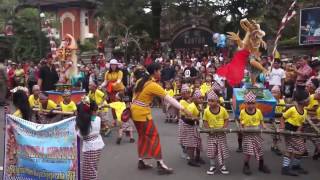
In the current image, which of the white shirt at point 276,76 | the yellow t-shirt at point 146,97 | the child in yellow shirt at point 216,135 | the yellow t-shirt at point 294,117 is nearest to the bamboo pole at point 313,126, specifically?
the yellow t-shirt at point 294,117

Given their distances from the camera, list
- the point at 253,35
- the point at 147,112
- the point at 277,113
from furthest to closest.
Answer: the point at 253,35, the point at 277,113, the point at 147,112

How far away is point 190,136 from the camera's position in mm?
8625

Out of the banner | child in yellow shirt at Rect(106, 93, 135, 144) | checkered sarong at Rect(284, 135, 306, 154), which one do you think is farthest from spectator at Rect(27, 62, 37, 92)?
checkered sarong at Rect(284, 135, 306, 154)

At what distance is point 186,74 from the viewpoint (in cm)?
1641

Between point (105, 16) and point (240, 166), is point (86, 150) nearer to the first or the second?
point (240, 166)

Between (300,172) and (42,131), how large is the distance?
425 cm

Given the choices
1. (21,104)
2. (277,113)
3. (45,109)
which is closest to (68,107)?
(45,109)

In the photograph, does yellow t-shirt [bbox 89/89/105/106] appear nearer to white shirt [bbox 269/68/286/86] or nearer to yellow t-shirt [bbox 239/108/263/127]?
Answer: yellow t-shirt [bbox 239/108/263/127]

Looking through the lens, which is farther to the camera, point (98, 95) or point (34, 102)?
point (98, 95)

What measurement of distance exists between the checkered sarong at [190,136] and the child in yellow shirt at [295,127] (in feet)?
4.80

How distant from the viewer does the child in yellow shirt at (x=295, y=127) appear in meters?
7.79

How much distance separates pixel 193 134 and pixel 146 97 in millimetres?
1171

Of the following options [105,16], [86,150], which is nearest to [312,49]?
[105,16]

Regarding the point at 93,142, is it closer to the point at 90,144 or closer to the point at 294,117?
the point at 90,144
